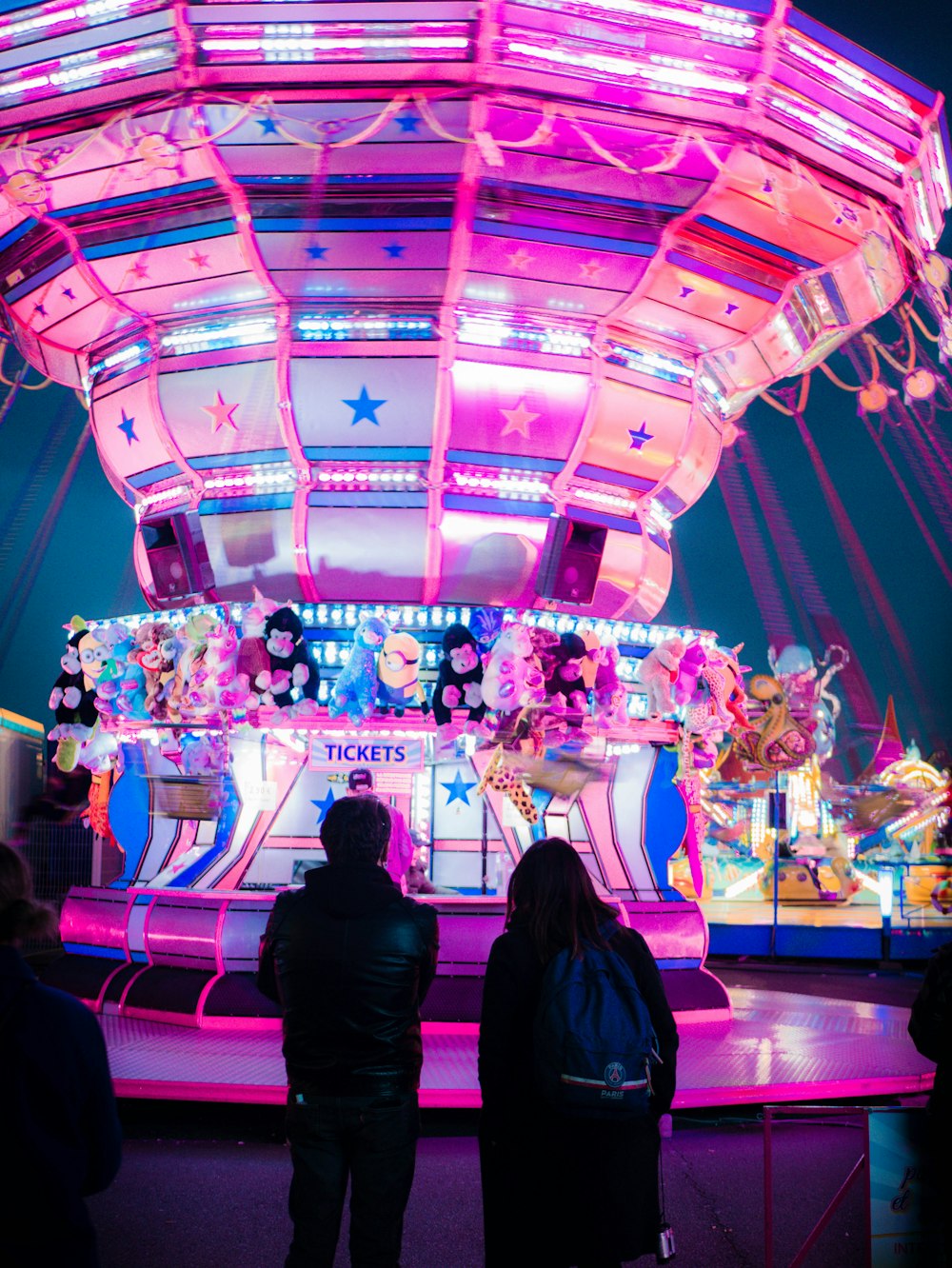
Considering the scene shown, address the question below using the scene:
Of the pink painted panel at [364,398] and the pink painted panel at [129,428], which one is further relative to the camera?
the pink painted panel at [129,428]

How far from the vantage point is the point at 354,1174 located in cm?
379

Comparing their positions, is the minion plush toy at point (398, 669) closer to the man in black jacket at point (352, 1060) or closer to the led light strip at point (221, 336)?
the led light strip at point (221, 336)

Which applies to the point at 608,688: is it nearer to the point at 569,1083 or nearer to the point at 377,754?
the point at 377,754

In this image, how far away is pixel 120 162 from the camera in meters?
8.72

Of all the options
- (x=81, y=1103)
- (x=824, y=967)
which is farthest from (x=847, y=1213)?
(x=824, y=967)

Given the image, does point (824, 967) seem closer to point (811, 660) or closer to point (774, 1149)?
point (811, 660)

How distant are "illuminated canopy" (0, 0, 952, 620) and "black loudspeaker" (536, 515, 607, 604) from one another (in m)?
0.03

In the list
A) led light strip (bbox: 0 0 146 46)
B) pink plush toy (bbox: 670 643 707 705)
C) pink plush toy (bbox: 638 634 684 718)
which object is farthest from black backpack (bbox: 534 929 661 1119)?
pink plush toy (bbox: 670 643 707 705)

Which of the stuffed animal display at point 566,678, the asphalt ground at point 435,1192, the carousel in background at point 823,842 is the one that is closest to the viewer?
the asphalt ground at point 435,1192

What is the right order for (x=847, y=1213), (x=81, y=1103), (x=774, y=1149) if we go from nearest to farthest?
(x=81, y=1103) → (x=847, y=1213) → (x=774, y=1149)

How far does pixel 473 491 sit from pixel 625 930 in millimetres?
7492

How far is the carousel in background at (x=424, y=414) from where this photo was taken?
27.3 feet

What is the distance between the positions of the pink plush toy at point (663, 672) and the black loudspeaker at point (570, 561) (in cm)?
105

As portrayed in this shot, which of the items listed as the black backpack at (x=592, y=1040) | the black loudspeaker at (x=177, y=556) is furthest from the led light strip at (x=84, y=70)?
the black backpack at (x=592, y=1040)
